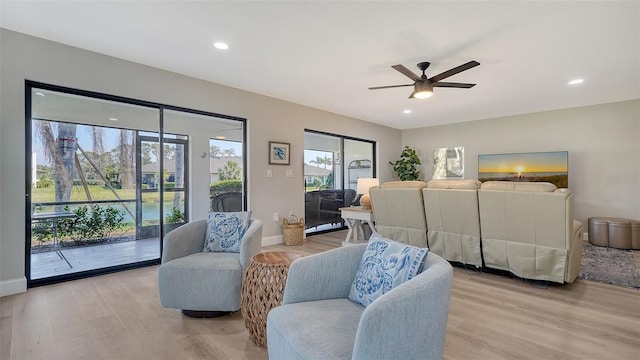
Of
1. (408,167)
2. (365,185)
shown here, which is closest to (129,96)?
(365,185)

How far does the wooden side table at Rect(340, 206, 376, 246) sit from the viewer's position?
14.5 ft

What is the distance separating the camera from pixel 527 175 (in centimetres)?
584

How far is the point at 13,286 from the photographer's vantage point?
2.70 metres

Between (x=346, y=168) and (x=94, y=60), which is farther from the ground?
(x=94, y=60)

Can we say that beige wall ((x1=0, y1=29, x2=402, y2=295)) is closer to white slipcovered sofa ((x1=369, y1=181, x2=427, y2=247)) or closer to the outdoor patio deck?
the outdoor patio deck

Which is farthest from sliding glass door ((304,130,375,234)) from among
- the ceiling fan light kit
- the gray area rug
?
the gray area rug

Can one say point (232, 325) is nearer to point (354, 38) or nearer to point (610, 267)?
point (354, 38)

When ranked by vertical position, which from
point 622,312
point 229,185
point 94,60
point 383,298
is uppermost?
point 94,60

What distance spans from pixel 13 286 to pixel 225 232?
2046 millimetres

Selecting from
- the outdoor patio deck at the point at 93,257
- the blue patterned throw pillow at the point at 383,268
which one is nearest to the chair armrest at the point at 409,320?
the blue patterned throw pillow at the point at 383,268

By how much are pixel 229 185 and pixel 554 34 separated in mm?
4290

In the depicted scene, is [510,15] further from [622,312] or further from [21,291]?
[21,291]

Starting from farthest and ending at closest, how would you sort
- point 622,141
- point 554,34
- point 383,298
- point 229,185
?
point 622,141
point 229,185
point 554,34
point 383,298

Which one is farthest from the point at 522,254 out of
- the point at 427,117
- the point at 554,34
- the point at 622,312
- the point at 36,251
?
the point at 36,251
